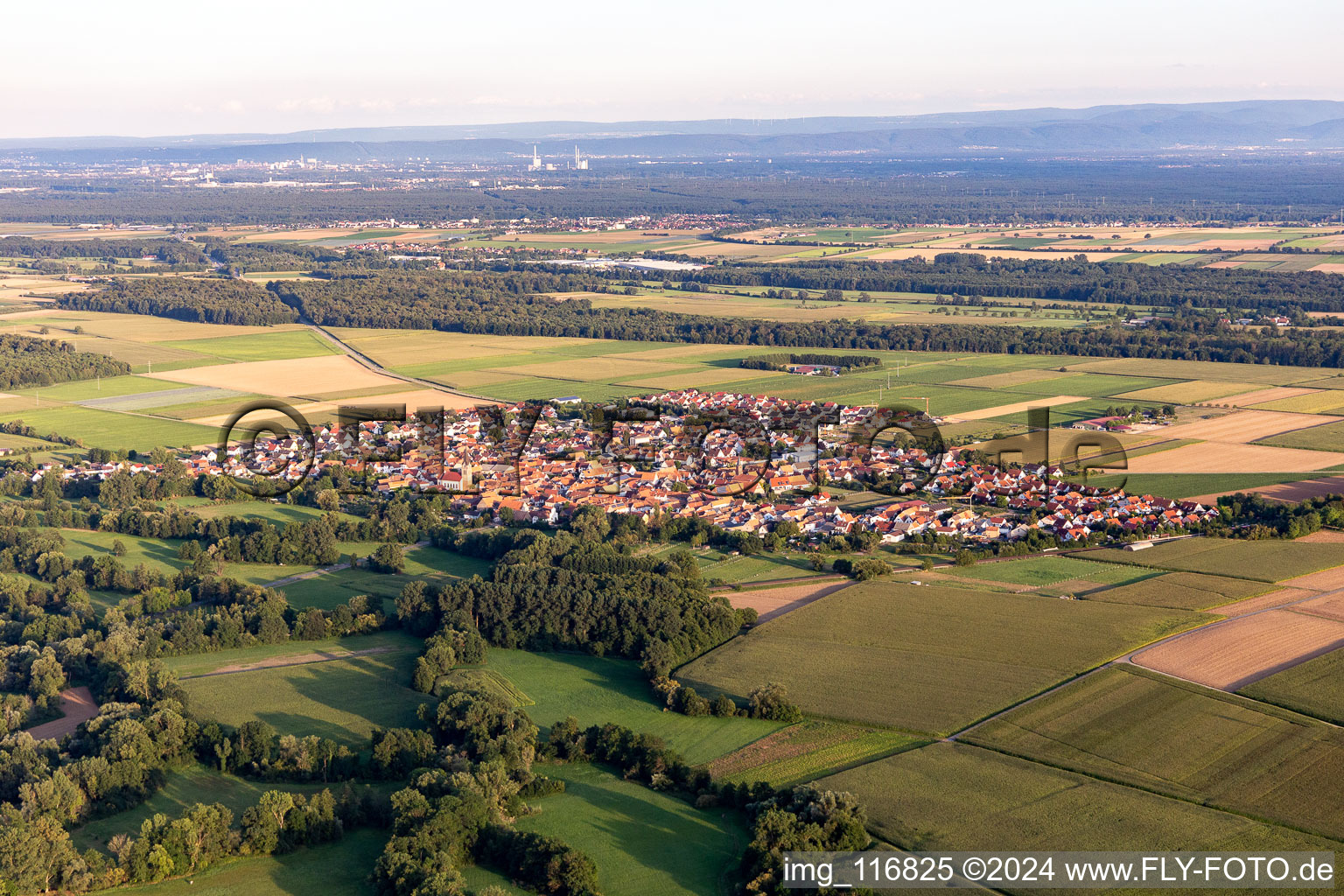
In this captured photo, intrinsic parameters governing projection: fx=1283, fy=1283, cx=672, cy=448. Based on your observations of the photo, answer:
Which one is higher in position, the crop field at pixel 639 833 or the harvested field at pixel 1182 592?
the harvested field at pixel 1182 592

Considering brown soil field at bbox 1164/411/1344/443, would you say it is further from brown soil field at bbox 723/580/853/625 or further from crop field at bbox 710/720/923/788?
crop field at bbox 710/720/923/788

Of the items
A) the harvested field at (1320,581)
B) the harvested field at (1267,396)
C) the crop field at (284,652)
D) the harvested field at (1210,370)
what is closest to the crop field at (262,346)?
the harvested field at (1210,370)

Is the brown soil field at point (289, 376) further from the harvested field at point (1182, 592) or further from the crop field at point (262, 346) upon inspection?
the harvested field at point (1182, 592)

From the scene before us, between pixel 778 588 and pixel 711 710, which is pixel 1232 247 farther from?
pixel 711 710

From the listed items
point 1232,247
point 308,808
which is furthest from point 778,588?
point 1232,247

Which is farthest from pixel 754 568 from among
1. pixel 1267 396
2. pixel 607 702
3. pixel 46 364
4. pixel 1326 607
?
pixel 46 364
